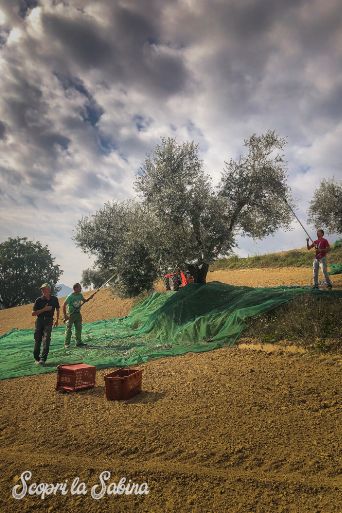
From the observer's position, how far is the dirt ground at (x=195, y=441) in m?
3.82

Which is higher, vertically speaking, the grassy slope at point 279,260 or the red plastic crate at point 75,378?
the grassy slope at point 279,260

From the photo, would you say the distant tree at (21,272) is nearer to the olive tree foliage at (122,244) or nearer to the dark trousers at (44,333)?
the olive tree foliage at (122,244)

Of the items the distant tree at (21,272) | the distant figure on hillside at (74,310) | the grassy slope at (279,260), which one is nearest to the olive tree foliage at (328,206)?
the grassy slope at (279,260)

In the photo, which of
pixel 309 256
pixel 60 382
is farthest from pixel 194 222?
pixel 309 256

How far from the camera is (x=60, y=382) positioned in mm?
7836

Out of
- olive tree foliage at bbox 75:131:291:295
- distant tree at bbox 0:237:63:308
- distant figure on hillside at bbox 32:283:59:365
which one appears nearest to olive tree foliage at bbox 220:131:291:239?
olive tree foliage at bbox 75:131:291:295

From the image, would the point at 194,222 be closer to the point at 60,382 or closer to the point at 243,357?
the point at 243,357

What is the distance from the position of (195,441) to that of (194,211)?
11644mm

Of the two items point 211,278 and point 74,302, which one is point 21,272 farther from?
point 74,302

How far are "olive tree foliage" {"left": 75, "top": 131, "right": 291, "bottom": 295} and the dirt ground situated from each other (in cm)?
832

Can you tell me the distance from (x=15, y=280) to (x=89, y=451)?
49848 millimetres

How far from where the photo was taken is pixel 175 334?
12570mm

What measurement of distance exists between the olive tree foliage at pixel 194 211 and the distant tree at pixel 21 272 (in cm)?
3595

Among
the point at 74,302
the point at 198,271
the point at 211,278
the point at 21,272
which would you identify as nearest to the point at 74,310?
the point at 74,302
